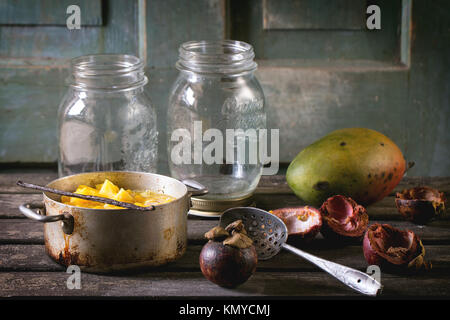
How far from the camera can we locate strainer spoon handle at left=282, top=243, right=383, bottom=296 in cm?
85

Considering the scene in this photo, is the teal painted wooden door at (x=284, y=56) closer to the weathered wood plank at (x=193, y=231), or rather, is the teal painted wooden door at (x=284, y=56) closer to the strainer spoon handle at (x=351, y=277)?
the weathered wood plank at (x=193, y=231)

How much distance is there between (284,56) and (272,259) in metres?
0.83

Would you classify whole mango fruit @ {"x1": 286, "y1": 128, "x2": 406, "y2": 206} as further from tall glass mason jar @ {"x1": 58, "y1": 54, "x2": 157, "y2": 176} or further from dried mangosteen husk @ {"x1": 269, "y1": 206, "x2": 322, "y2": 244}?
tall glass mason jar @ {"x1": 58, "y1": 54, "x2": 157, "y2": 176}

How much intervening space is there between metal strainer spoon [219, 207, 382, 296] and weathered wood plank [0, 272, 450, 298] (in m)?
0.02

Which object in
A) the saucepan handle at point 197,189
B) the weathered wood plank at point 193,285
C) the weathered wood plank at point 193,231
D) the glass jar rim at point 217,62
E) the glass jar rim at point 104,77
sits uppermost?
the glass jar rim at point 217,62

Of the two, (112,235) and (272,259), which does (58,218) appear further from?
(272,259)

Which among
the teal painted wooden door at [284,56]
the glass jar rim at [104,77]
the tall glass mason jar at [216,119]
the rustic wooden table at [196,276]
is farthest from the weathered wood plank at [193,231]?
the teal painted wooden door at [284,56]

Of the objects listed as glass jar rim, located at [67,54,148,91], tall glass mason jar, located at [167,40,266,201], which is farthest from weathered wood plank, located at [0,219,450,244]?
glass jar rim, located at [67,54,148,91]

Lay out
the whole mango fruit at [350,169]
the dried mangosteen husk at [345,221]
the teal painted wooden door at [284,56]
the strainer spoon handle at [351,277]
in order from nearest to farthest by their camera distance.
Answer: the strainer spoon handle at [351,277]
the dried mangosteen husk at [345,221]
the whole mango fruit at [350,169]
the teal painted wooden door at [284,56]

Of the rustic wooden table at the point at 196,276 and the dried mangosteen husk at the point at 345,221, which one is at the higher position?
the dried mangosteen husk at the point at 345,221

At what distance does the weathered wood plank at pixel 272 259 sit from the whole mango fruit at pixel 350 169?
17 cm

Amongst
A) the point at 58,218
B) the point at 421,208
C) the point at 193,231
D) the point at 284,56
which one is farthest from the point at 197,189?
the point at 284,56

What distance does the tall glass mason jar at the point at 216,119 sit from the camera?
125 cm

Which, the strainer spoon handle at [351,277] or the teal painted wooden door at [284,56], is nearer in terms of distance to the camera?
the strainer spoon handle at [351,277]
